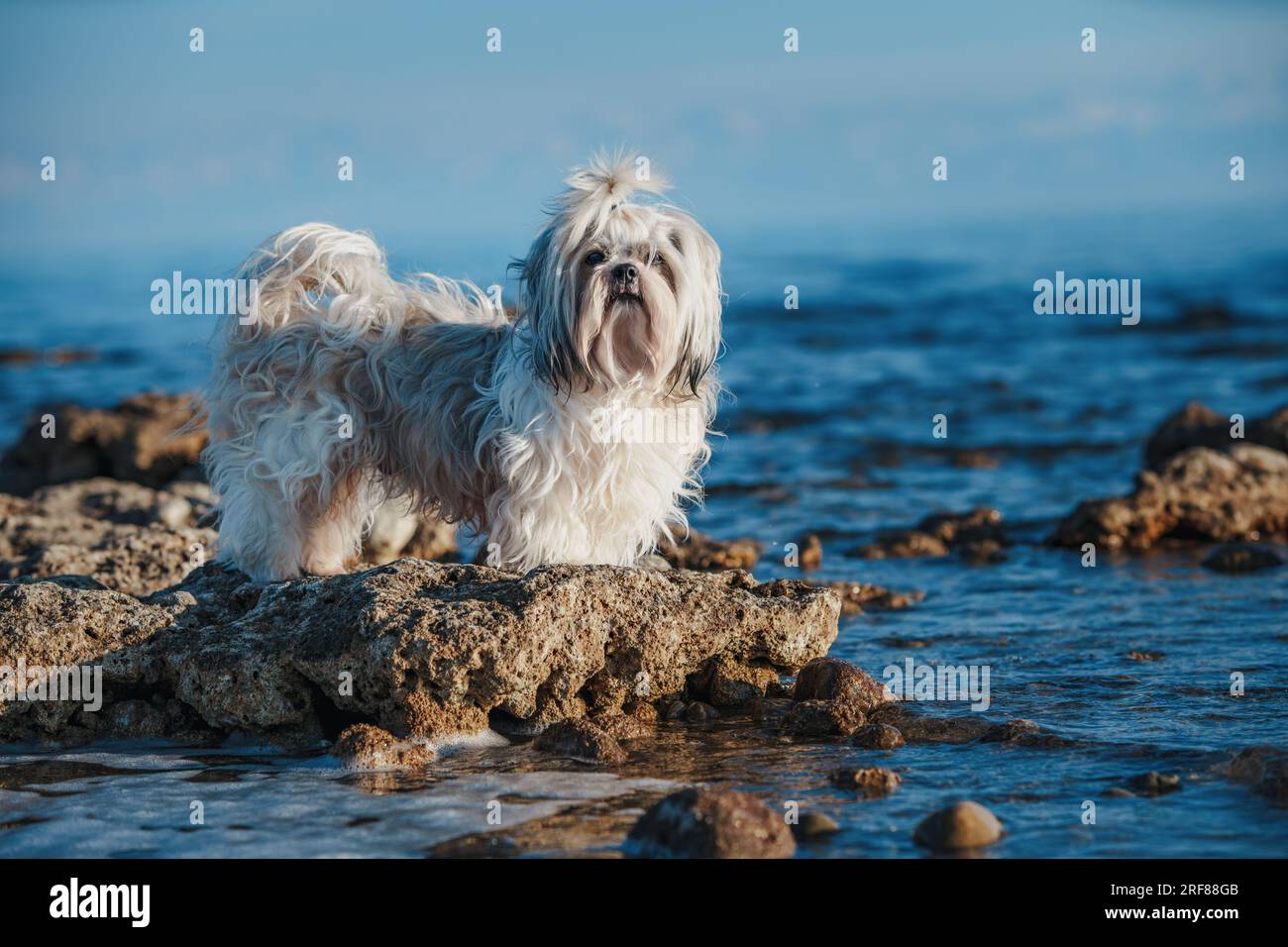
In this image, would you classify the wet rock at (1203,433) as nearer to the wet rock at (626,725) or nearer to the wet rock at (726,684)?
the wet rock at (726,684)

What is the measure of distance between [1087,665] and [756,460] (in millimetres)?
7593

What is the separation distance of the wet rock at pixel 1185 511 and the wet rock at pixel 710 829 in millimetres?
5841

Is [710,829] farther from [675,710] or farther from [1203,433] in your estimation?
[1203,433]

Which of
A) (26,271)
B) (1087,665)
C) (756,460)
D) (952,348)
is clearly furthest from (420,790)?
(26,271)

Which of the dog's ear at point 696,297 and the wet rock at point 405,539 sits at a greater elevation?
the dog's ear at point 696,297

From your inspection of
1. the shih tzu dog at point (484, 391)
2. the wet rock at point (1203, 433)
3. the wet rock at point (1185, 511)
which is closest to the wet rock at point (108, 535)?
the shih tzu dog at point (484, 391)

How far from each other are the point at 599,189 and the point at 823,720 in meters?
2.26

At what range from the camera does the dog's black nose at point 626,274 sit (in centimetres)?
585

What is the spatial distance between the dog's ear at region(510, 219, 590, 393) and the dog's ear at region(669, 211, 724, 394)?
0.43 metres

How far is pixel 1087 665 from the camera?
6715mm

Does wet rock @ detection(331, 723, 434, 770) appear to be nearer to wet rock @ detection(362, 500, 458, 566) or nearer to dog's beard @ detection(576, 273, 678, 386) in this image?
dog's beard @ detection(576, 273, 678, 386)

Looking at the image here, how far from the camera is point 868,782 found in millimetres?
5004

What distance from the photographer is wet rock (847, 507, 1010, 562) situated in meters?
9.66

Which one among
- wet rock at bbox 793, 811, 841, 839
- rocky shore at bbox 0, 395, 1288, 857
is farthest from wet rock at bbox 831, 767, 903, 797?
wet rock at bbox 793, 811, 841, 839
